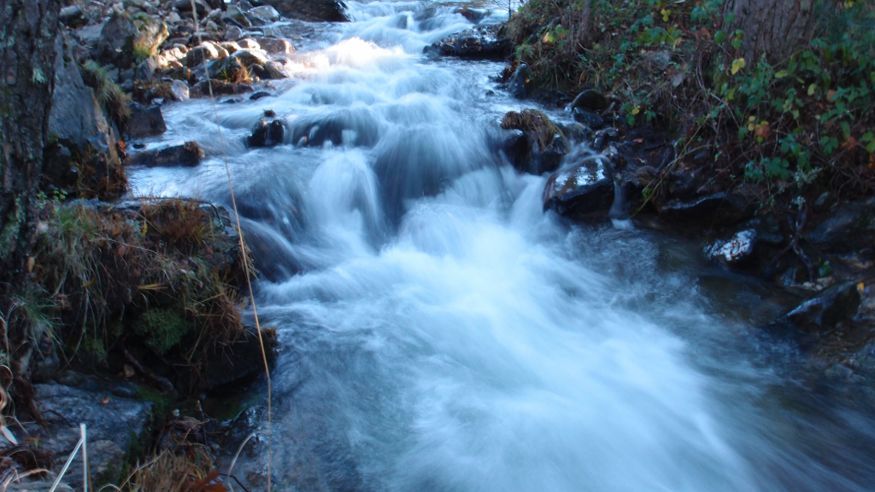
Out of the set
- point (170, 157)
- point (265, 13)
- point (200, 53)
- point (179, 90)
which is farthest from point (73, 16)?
point (170, 157)

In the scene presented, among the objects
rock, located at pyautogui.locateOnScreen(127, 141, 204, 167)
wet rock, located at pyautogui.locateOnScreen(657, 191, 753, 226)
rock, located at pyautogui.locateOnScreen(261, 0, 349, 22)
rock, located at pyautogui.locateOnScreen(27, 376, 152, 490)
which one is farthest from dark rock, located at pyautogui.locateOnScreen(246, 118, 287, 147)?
rock, located at pyautogui.locateOnScreen(261, 0, 349, 22)

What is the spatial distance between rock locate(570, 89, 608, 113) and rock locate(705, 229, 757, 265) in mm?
2844

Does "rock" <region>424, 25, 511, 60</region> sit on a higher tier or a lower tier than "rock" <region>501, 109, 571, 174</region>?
higher

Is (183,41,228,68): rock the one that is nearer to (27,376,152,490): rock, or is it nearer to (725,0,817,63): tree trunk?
(725,0,817,63): tree trunk

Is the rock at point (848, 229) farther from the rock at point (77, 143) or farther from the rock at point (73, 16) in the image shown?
the rock at point (73, 16)

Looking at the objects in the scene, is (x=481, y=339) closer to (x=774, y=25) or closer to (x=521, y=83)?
(x=774, y=25)

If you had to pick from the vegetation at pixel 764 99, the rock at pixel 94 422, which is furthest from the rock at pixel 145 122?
the vegetation at pixel 764 99

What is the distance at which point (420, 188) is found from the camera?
678 centimetres

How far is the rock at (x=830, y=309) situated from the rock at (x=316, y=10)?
1264 centimetres

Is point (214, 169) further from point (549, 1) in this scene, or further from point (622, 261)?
point (549, 1)

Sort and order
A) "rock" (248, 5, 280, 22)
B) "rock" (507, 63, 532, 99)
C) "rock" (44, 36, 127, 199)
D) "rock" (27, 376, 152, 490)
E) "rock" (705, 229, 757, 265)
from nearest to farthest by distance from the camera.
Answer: "rock" (27, 376, 152, 490), "rock" (44, 36, 127, 199), "rock" (705, 229, 757, 265), "rock" (507, 63, 532, 99), "rock" (248, 5, 280, 22)

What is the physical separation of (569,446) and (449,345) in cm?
124

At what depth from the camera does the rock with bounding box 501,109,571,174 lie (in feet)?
22.3

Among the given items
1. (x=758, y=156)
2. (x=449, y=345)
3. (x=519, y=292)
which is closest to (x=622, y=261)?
(x=519, y=292)
